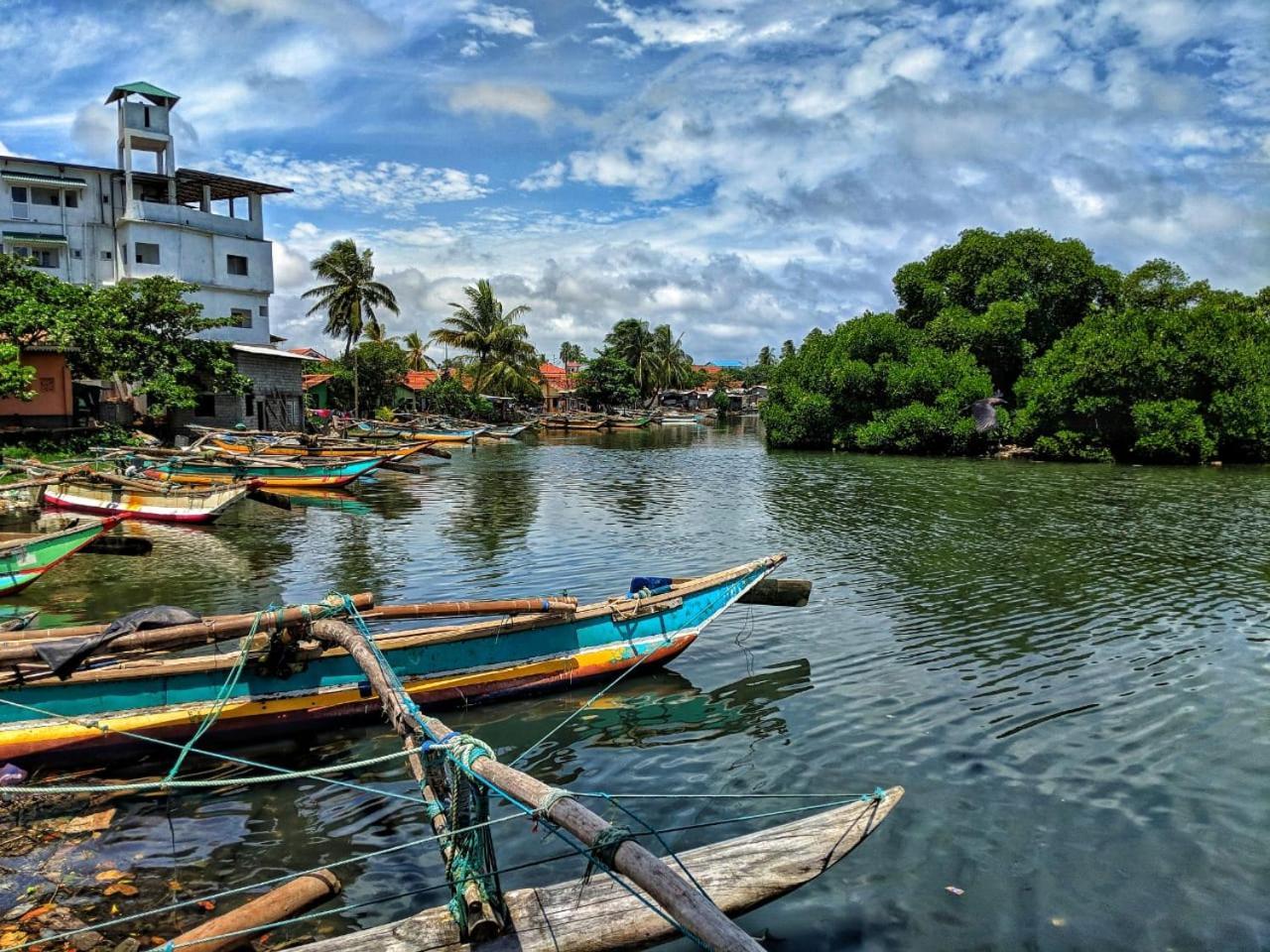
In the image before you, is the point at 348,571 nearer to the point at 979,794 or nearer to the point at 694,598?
the point at 694,598

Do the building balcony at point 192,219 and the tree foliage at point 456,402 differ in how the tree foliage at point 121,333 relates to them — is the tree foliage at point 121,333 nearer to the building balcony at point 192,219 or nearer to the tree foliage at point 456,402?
the building balcony at point 192,219

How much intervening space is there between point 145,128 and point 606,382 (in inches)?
1876

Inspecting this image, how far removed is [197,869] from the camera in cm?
647

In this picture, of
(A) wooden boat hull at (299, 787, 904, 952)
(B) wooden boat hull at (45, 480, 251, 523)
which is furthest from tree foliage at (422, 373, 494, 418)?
(A) wooden boat hull at (299, 787, 904, 952)

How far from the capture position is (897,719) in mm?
9445

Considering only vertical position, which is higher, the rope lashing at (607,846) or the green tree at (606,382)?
the green tree at (606,382)

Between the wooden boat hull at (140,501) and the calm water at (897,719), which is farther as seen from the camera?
the wooden boat hull at (140,501)

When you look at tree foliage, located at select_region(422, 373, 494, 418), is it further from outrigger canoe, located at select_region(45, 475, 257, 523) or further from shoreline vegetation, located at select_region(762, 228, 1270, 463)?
outrigger canoe, located at select_region(45, 475, 257, 523)

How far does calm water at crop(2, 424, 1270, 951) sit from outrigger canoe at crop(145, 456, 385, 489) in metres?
3.81

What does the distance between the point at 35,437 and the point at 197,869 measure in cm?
2732

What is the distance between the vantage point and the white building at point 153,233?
130 feet

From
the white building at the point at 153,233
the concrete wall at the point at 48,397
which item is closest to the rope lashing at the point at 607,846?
the concrete wall at the point at 48,397

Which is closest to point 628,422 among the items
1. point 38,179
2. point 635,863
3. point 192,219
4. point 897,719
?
point 192,219

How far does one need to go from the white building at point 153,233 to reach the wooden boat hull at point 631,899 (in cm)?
3887
